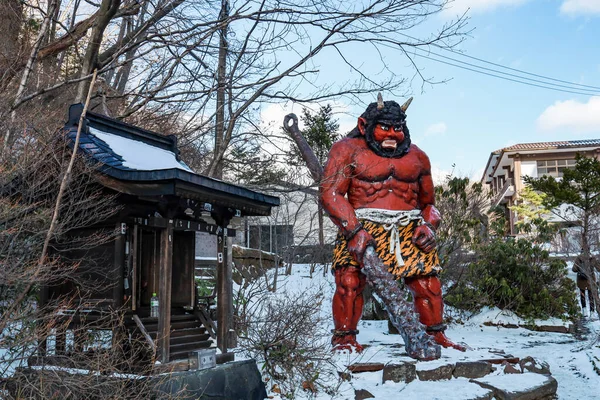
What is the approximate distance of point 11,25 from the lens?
31.6 ft

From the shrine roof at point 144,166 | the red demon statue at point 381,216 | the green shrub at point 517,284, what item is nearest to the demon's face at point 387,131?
the red demon statue at point 381,216

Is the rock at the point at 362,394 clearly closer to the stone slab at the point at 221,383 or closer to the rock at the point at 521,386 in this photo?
the stone slab at the point at 221,383

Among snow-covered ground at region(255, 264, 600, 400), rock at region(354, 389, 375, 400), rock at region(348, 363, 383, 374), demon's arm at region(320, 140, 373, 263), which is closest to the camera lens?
rock at region(354, 389, 375, 400)

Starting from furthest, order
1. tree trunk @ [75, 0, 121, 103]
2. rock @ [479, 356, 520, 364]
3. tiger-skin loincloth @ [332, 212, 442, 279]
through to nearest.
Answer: tree trunk @ [75, 0, 121, 103] < tiger-skin loincloth @ [332, 212, 442, 279] < rock @ [479, 356, 520, 364]

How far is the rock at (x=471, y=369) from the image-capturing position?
575 cm

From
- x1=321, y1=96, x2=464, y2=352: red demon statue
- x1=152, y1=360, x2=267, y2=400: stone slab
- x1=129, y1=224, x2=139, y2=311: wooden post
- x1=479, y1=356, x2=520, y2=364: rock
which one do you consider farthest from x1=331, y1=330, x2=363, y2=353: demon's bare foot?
x1=129, y1=224, x2=139, y2=311: wooden post

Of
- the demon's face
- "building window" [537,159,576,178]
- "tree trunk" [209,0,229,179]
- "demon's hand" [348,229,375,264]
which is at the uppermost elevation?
"building window" [537,159,576,178]

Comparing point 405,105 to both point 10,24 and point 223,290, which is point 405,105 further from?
point 10,24

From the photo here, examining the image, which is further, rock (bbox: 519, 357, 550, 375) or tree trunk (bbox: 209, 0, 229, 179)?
tree trunk (bbox: 209, 0, 229, 179)

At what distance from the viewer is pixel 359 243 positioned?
6.15m

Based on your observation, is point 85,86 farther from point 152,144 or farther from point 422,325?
point 422,325

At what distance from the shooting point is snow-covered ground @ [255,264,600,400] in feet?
17.6

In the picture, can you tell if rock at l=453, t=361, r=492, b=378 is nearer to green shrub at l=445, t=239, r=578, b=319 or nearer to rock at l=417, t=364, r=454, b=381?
rock at l=417, t=364, r=454, b=381

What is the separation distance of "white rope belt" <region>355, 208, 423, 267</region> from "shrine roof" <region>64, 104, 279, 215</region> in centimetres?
109
